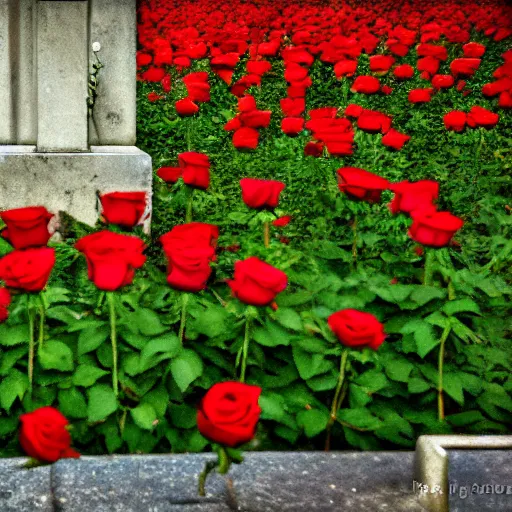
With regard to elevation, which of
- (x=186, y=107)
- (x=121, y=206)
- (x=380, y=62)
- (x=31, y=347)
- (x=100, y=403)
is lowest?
(x=100, y=403)

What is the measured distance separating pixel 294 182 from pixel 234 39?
1089 mm

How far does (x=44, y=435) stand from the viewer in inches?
58.2

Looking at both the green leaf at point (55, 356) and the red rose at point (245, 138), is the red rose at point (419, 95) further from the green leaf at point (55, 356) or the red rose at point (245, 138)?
the green leaf at point (55, 356)

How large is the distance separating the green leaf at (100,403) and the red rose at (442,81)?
9.74 ft

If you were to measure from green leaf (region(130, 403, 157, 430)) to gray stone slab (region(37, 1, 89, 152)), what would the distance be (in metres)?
1.87

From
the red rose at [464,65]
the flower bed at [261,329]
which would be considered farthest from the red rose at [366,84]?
the red rose at [464,65]

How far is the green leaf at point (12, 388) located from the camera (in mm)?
1824

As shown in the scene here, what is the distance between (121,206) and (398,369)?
883 mm

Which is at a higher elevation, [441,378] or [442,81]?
[442,81]

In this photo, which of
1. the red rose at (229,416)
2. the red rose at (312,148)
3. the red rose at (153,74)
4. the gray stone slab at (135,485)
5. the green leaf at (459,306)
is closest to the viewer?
the red rose at (229,416)

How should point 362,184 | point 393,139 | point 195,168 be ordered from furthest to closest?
point 393,139 < point 195,168 < point 362,184

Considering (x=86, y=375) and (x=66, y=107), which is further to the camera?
(x=66, y=107)

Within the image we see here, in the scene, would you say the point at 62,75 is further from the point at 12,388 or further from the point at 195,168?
the point at 12,388

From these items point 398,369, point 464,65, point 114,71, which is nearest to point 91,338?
point 398,369
